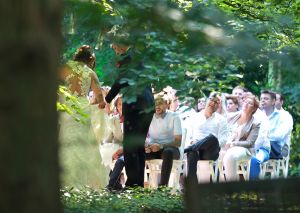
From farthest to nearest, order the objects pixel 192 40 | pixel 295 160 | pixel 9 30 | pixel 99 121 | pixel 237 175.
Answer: pixel 295 160
pixel 237 175
pixel 99 121
pixel 192 40
pixel 9 30

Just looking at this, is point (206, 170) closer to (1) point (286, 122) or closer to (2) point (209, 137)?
(2) point (209, 137)

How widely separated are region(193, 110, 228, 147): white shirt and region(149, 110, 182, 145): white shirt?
874 mm

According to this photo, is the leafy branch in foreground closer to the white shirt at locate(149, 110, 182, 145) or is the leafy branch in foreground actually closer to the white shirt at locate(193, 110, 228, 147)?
the white shirt at locate(149, 110, 182, 145)

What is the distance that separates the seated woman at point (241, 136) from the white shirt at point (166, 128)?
3.59 feet

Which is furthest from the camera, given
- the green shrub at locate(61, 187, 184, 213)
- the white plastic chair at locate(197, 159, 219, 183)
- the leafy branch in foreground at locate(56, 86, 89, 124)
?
the white plastic chair at locate(197, 159, 219, 183)

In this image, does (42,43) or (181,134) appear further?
(181,134)

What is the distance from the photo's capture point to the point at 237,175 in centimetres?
1545

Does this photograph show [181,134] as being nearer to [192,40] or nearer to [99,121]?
[99,121]

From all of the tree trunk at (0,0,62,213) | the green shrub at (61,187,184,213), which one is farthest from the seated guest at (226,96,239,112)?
the tree trunk at (0,0,62,213)

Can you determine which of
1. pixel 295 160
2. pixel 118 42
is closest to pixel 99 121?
pixel 295 160

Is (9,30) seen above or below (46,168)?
above

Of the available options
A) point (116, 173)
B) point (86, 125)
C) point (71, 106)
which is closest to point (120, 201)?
point (71, 106)

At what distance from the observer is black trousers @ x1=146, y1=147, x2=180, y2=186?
1482 cm

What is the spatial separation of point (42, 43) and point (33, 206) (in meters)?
0.40
